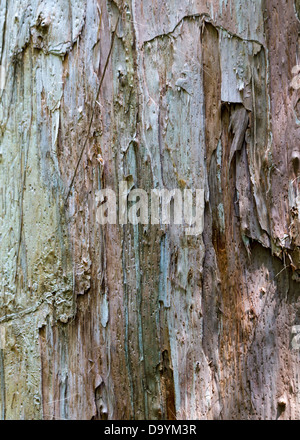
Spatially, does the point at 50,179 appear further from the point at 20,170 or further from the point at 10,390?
the point at 10,390

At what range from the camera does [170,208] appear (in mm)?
897

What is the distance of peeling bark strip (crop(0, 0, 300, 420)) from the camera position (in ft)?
2.84

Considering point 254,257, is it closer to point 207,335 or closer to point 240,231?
point 240,231

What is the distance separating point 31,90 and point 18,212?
31 cm

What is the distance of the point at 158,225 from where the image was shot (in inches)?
35.5

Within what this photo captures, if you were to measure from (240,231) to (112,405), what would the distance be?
1.69ft

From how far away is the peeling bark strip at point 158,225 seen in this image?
867 millimetres

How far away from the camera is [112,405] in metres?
0.91

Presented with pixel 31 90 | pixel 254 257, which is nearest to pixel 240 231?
pixel 254 257

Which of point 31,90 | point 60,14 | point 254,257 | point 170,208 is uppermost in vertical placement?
point 60,14

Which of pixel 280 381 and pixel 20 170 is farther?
pixel 20 170
